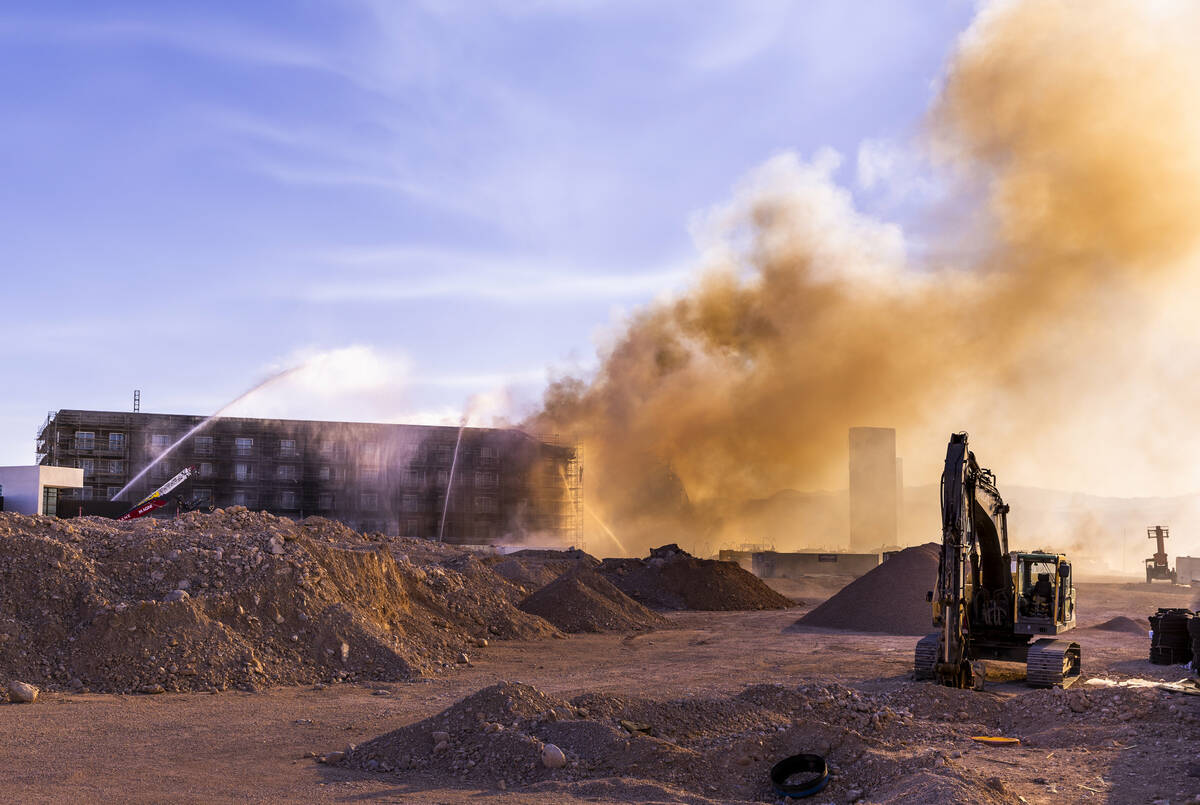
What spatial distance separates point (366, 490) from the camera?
81562 millimetres

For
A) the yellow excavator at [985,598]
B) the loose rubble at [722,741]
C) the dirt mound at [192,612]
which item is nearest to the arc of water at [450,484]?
the dirt mound at [192,612]

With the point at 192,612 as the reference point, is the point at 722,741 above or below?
below

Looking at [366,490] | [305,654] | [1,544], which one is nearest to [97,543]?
[1,544]

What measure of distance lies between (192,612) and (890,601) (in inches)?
952

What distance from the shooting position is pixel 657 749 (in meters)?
12.6

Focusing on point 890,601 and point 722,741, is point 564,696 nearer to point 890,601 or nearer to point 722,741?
point 722,741

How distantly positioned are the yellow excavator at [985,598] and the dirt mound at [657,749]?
15.5 feet

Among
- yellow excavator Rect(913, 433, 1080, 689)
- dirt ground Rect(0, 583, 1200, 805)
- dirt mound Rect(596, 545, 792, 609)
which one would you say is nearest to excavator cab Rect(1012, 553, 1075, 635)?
yellow excavator Rect(913, 433, 1080, 689)

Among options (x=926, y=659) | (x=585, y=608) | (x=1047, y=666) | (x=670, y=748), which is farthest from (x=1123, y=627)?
(x=670, y=748)

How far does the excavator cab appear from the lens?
22.3 metres

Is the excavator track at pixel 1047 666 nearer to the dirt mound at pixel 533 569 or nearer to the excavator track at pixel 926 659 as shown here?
the excavator track at pixel 926 659

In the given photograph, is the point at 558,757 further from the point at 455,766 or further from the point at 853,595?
the point at 853,595

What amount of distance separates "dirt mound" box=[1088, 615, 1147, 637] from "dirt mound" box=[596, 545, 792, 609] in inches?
636

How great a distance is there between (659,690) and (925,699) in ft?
17.6
